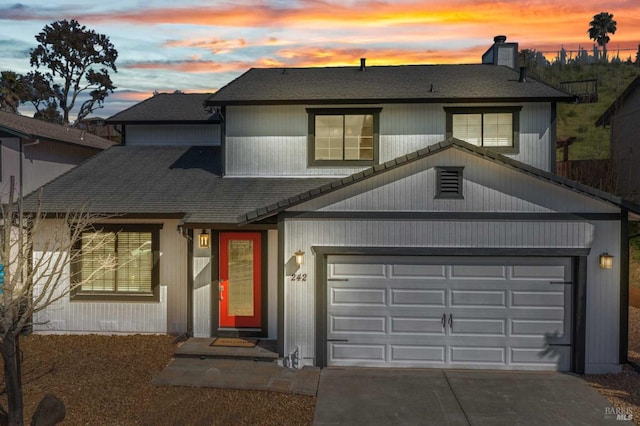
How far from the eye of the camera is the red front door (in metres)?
10.4

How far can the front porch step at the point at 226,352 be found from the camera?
9183 millimetres

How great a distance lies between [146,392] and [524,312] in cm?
728

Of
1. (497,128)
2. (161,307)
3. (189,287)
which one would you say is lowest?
(161,307)

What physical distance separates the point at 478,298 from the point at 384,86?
6.70 m

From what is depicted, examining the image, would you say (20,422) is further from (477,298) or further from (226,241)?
(477,298)

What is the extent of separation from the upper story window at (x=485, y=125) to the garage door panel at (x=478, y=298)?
463 cm

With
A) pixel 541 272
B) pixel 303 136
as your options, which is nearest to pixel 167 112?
pixel 303 136

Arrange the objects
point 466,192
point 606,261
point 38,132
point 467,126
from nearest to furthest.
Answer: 1. point 606,261
2. point 466,192
3. point 467,126
4. point 38,132

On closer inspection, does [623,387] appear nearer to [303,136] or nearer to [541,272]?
[541,272]

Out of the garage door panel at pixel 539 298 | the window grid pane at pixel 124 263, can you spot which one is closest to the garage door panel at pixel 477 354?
the garage door panel at pixel 539 298

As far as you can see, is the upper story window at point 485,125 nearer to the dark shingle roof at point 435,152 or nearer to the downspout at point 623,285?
the dark shingle roof at point 435,152

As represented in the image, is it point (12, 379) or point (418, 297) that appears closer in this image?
point (12, 379)

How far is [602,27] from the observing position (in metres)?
64.2

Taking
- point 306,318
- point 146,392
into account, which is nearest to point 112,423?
point 146,392
